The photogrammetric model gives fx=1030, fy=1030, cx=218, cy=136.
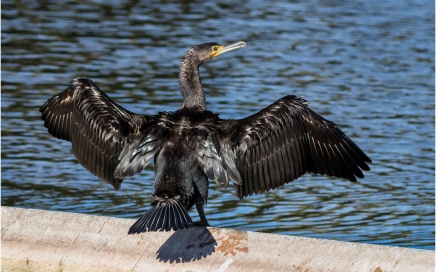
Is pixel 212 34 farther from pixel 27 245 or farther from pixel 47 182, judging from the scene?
pixel 27 245

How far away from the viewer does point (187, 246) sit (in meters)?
6.22

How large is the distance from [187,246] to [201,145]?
2.08 ft

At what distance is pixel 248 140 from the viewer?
6531 mm

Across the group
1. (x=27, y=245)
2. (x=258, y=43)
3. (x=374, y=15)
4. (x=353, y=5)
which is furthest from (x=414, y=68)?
(x=27, y=245)

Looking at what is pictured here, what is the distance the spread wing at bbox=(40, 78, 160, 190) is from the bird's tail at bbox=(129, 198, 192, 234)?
0.45 metres

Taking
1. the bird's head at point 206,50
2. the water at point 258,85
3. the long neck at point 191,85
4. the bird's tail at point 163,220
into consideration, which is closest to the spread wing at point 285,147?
the long neck at point 191,85

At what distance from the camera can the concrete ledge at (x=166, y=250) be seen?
229 inches

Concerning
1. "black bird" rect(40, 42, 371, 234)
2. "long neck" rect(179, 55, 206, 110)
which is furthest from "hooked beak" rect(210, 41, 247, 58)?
"black bird" rect(40, 42, 371, 234)

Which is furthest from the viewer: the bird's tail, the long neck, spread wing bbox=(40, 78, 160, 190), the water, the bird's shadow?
the water

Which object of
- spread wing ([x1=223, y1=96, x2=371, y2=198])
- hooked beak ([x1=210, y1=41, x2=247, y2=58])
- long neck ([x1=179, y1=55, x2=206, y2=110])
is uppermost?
hooked beak ([x1=210, y1=41, x2=247, y2=58])

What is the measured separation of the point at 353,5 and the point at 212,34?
524 centimetres

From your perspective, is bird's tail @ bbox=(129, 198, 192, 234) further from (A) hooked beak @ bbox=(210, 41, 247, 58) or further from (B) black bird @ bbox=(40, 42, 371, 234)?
(A) hooked beak @ bbox=(210, 41, 247, 58)

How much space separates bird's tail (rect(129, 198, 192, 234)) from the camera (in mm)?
5758

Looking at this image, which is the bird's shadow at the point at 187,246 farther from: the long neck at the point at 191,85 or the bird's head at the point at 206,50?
the bird's head at the point at 206,50
